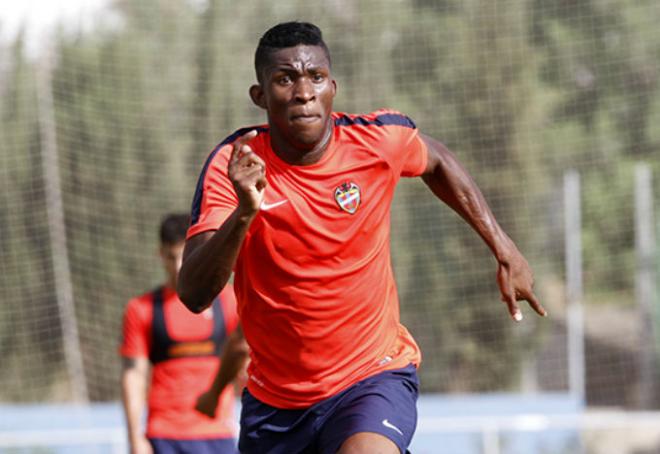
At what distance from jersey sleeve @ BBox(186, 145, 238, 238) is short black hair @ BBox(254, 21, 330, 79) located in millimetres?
341

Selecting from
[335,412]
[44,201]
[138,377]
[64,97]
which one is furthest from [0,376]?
[335,412]

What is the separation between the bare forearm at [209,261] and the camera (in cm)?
351

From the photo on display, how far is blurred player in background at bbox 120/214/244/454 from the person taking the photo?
709 centimetres

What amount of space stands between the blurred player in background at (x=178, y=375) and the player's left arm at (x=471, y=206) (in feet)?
9.01

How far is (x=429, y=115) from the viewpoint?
15305 mm

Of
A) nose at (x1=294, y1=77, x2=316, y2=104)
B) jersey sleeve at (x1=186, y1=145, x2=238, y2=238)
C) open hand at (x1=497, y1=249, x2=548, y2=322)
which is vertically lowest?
open hand at (x1=497, y1=249, x2=548, y2=322)

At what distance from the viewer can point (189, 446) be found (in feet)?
23.2

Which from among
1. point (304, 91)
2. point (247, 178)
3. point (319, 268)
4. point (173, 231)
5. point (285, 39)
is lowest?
point (173, 231)

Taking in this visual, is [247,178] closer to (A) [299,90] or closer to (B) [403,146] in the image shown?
(A) [299,90]

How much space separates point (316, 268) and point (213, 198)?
0.46 m

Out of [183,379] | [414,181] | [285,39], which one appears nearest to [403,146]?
[285,39]

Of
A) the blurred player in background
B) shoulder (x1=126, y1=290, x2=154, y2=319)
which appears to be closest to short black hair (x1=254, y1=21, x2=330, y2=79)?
the blurred player in background

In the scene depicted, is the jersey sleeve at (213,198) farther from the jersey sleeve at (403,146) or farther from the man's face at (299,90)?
the jersey sleeve at (403,146)

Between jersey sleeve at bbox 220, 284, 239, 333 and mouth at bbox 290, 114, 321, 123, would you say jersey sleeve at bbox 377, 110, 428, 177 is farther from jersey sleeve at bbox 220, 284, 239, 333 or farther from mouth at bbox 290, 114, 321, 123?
jersey sleeve at bbox 220, 284, 239, 333
